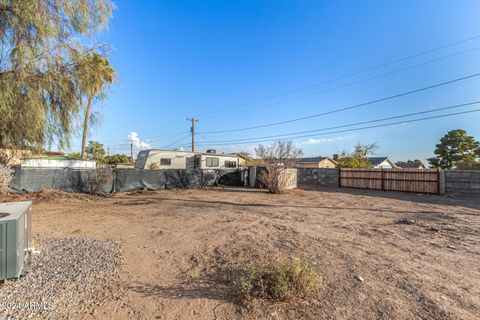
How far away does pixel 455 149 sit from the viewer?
26000 millimetres

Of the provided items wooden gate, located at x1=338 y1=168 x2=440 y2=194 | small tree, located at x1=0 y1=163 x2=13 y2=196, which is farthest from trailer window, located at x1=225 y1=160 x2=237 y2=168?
small tree, located at x1=0 y1=163 x2=13 y2=196

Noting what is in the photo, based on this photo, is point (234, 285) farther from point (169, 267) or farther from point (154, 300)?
point (169, 267)

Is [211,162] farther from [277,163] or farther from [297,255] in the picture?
[297,255]

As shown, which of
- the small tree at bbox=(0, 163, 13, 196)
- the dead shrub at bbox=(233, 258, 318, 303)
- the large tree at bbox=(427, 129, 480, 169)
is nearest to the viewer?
the dead shrub at bbox=(233, 258, 318, 303)

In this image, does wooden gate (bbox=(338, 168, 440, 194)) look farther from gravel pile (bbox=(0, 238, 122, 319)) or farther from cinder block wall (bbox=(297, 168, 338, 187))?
gravel pile (bbox=(0, 238, 122, 319))

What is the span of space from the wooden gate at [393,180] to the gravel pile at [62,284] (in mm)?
15145

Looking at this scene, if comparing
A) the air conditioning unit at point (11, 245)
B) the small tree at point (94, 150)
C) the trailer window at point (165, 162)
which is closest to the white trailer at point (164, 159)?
the trailer window at point (165, 162)

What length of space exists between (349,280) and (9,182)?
12.1 meters

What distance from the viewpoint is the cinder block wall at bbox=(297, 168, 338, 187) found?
1720 centimetres

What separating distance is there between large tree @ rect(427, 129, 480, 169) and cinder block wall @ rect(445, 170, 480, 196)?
17.4 meters

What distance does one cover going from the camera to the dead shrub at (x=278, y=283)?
7.71ft

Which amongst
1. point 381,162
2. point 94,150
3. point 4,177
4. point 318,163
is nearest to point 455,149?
point 381,162

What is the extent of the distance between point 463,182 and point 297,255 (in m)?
13.2

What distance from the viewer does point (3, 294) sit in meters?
2.38
